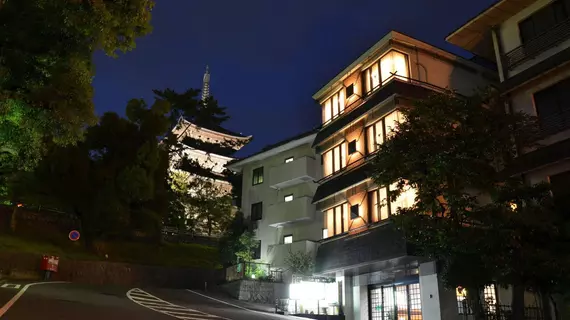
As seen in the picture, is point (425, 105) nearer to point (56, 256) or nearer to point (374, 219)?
point (374, 219)

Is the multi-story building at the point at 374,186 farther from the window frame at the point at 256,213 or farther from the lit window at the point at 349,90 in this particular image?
the window frame at the point at 256,213

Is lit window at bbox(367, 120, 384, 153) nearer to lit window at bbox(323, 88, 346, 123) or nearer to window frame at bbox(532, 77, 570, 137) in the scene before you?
lit window at bbox(323, 88, 346, 123)

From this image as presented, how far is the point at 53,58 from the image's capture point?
10.3m

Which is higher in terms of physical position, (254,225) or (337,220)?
(254,225)

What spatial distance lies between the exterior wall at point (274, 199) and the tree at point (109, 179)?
7361 mm

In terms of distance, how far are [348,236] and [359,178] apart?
2.91 meters

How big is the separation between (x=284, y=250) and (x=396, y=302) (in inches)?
379

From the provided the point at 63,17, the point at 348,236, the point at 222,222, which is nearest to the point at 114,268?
the point at 222,222

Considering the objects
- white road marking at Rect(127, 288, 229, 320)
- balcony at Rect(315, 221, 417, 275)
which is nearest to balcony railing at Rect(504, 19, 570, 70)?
balcony at Rect(315, 221, 417, 275)

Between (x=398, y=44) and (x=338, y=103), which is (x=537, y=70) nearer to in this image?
(x=398, y=44)

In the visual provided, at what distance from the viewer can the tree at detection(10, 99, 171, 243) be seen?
98.9ft

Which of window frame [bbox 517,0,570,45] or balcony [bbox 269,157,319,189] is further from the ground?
window frame [bbox 517,0,570,45]

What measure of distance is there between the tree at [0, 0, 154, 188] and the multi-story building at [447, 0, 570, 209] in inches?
495

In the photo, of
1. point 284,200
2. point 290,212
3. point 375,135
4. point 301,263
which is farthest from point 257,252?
point 375,135
